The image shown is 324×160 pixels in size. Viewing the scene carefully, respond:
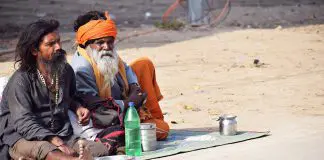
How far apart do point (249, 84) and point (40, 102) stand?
195 inches

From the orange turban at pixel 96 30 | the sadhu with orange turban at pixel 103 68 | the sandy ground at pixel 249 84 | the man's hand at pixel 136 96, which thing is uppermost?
the orange turban at pixel 96 30

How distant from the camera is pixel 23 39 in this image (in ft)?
25.3

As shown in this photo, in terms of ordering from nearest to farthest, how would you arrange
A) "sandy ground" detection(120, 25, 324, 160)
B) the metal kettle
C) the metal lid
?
1. the metal lid
2. "sandy ground" detection(120, 25, 324, 160)
3. the metal kettle

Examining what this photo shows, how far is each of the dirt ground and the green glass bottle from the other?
1.07 feet

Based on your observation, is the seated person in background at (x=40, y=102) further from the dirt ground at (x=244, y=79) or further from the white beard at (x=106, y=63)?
the dirt ground at (x=244, y=79)

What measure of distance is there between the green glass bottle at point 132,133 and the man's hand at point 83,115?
33cm

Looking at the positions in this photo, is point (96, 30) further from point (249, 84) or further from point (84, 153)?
point (249, 84)

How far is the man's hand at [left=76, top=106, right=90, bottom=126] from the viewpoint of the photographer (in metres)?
7.82

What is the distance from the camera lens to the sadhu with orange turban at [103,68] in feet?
26.8

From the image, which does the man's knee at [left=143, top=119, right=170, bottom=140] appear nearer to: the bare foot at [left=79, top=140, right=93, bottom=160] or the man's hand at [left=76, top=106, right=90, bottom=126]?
the man's hand at [left=76, top=106, right=90, bottom=126]

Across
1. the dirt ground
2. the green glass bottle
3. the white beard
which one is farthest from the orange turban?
the dirt ground

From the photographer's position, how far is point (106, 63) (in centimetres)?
Answer: 813

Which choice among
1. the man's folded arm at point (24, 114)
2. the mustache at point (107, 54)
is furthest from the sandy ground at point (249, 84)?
the man's folded arm at point (24, 114)

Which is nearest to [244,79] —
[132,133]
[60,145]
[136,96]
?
[136,96]
